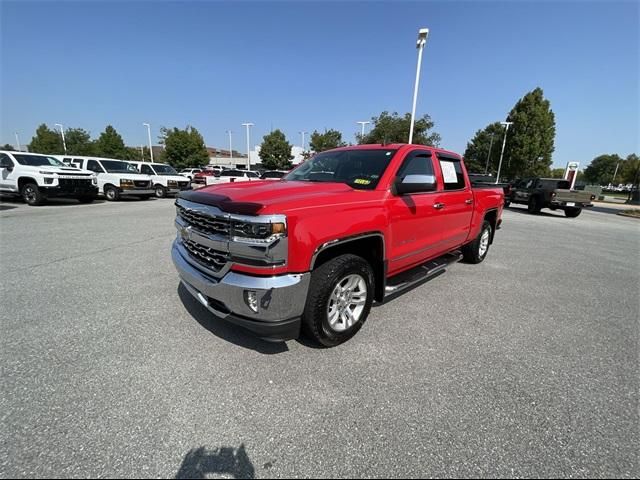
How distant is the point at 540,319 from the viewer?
344 centimetres

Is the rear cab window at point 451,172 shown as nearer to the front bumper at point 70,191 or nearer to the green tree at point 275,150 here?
the front bumper at point 70,191

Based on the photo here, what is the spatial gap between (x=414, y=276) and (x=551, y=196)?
14718 millimetres

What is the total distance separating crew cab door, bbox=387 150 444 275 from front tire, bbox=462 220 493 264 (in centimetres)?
178

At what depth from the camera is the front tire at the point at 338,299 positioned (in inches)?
94.6

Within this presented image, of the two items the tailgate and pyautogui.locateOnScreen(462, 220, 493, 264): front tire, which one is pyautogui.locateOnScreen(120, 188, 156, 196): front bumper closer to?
pyautogui.locateOnScreen(462, 220, 493, 264): front tire

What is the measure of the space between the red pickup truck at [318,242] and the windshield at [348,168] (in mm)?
15

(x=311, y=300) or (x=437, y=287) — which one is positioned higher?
(x=311, y=300)

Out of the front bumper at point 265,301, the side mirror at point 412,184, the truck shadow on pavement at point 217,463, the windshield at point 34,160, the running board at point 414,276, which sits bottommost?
the truck shadow on pavement at point 217,463

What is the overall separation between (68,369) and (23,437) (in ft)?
2.14

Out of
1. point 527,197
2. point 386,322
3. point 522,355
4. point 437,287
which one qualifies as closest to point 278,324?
point 386,322

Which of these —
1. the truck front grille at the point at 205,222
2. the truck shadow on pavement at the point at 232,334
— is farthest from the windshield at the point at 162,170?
the truck front grille at the point at 205,222

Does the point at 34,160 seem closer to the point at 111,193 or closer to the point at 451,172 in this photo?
the point at 111,193

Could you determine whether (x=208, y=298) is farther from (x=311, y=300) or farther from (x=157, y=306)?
(x=157, y=306)

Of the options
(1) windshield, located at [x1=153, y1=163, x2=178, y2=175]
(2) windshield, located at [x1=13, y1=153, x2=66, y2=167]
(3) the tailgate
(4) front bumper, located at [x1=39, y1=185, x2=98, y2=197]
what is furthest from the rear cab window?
(1) windshield, located at [x1=153, y1=163, x2=178, y2=175]
